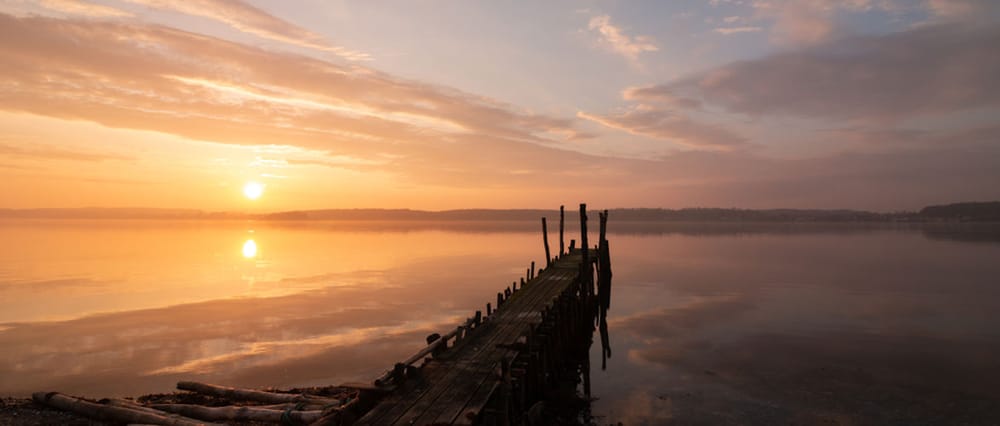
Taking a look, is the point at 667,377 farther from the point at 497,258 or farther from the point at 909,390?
the point at 497,258

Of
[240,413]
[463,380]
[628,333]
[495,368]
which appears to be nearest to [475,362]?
[495,368]

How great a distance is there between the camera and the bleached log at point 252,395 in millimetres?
12980

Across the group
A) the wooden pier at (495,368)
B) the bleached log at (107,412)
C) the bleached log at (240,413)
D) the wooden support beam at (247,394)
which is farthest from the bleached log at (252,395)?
the wooden pier at (495,368)

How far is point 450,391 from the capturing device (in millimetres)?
10883

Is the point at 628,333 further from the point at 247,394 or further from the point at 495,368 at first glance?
the point at 247,394

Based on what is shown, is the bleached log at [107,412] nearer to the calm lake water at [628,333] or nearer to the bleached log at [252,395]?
the bleached log at [252,395]

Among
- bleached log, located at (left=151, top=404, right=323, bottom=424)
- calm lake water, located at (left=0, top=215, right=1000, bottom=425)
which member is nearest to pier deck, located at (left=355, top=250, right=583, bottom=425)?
bleached log, located at (left=151, top=404, right=323, bottom=424)

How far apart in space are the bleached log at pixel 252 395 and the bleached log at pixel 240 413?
31.7 inches

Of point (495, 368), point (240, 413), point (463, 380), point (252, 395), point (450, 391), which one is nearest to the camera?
point (450, 391)

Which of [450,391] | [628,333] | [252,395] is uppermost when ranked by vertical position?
[450,391]

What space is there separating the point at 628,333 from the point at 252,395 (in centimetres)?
1725

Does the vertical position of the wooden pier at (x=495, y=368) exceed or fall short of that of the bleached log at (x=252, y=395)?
it exceeds it

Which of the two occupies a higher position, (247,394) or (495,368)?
(495,368)

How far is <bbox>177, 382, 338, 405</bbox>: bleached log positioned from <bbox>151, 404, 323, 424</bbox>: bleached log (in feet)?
2.64
